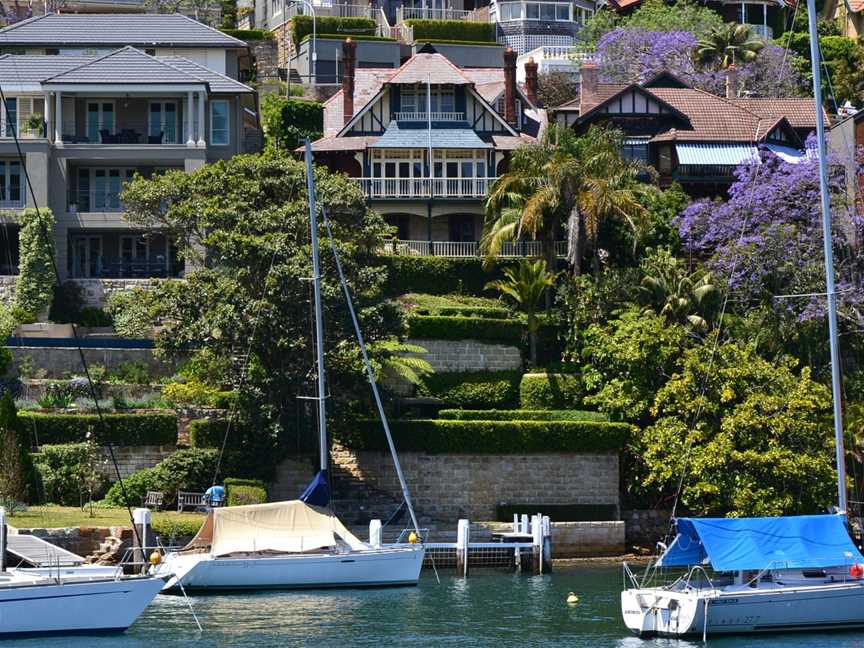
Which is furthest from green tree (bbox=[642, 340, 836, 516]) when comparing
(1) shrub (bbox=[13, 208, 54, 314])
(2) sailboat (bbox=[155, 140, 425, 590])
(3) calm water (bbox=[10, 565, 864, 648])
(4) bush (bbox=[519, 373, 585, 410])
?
(1) shrub (bbox=[13, 208, 54, 314])

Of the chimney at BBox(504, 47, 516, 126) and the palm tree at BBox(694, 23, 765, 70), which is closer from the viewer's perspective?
the chimney at BBox(504, 47, 516, 126)

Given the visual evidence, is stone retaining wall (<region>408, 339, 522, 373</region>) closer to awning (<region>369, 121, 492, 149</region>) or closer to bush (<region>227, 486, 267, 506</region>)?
bush (<region>227, 486, 267, 506</region>)

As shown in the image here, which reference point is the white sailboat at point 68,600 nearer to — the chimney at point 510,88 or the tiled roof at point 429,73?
the tiled roof at point 429,73

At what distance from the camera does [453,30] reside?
102375 mm

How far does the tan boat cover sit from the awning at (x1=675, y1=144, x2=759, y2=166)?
31.7 meters

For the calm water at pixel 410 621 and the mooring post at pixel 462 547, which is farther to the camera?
the mooring post at pixel 462 547

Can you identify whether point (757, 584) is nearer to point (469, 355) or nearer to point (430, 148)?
point (469, 355)

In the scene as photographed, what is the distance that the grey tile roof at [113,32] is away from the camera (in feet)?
274

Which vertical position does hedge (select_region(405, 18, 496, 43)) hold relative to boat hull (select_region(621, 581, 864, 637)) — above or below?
above

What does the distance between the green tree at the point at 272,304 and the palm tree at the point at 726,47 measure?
34.1 meters

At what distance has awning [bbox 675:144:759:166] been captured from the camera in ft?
250

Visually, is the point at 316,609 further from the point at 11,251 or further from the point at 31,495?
the point at 11,251

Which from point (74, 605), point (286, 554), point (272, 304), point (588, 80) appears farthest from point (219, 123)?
point (74, 605)

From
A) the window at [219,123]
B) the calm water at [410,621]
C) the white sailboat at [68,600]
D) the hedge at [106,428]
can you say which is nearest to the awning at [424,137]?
the window at [219,123]
